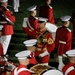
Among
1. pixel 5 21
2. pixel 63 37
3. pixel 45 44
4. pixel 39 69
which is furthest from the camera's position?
pixel 5 21

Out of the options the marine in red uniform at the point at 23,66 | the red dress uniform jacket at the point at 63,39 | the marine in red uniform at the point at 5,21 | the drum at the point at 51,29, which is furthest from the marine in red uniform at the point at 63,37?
the marine in red uniform at the point at 23,66

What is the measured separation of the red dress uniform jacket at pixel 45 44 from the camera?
7.66 m

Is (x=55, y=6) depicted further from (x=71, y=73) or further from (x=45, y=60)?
(x=71, y=73)

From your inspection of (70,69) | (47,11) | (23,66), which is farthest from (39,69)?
(47,11)

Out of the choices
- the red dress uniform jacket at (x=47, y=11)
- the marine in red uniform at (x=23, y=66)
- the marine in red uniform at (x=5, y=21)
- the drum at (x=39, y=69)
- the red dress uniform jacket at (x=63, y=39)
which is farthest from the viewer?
the red dress uniform jacket at (x=47, y=11)

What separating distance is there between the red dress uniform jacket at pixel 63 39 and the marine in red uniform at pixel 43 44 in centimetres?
40

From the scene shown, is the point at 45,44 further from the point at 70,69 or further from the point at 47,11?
the point at 47,11

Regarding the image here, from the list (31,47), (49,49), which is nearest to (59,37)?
(49,49)

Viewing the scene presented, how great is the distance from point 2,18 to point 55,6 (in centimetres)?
512

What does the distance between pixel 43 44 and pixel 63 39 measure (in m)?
0.54

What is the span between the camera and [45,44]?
775cm

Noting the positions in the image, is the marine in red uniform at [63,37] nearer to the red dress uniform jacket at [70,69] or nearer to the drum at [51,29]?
the drum at [51,29]

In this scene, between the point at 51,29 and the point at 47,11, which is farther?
the point at 47,11

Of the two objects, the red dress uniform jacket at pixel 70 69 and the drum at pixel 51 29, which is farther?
the drum at pixel 51 29
